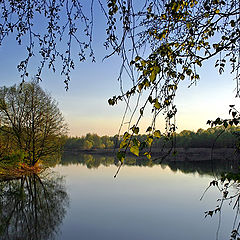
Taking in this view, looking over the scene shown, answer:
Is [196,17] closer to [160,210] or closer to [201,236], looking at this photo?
[201,236]

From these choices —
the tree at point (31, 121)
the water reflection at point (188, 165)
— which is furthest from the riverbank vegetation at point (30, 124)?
the water reflection at point (188, 165)

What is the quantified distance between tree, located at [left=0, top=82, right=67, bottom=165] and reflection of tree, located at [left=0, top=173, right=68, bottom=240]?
115 inches

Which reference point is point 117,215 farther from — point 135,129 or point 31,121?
point 31,121

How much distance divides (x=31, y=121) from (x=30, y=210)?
7150mm

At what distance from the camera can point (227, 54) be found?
2.12 meters

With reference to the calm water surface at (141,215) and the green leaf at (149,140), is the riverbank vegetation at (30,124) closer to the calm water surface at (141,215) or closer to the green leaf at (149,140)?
the calm water surface at (141,215)

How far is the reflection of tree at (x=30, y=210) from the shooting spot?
18.4 feet

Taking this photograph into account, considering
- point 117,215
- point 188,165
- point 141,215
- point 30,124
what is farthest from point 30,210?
point 188,165

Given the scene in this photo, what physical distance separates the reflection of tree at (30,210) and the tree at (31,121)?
2.91 m

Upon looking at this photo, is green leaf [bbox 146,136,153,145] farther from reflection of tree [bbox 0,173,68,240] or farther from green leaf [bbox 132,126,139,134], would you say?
reflection of tree [bbox 0,173,68,240]

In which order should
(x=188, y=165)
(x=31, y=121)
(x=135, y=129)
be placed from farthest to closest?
(x=188, y=165), (x=31, y=121), (x=135, y=129)

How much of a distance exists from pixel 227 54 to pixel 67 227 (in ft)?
20.1

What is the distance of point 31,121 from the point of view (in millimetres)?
13273

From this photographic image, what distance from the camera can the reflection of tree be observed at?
560cm
